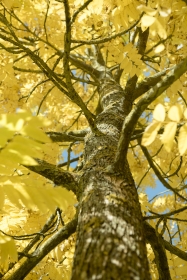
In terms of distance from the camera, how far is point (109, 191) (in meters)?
1.64

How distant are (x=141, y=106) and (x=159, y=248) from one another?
840 mm

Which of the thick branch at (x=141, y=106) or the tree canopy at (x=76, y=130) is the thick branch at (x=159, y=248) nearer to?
the tree canopy at (x=76, y=130)

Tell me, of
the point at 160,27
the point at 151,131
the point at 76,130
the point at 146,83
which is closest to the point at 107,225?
the point at 151,131

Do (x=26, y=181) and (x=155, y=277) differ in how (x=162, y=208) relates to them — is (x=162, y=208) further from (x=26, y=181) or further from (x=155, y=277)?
(x=26, y=181)

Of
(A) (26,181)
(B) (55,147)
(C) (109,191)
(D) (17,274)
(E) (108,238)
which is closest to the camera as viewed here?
(E) (108,238)

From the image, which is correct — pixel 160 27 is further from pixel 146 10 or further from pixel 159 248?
pixel 159 248

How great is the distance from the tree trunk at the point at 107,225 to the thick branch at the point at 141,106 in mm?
111

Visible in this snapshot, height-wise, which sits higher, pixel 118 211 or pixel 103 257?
pixel 118 211

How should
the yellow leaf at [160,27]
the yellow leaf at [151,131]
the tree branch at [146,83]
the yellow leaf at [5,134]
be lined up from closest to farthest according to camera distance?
1. the yellow leaf at [5,134]
2. the yellow leaf at [151,131]
3. the yellow leaf at [160,27]
4. the tree branch at [146,83]

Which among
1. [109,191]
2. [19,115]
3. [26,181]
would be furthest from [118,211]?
[19,115]

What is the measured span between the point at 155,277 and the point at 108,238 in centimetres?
205

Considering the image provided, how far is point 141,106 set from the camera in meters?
1.56

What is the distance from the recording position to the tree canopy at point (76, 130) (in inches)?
53.0

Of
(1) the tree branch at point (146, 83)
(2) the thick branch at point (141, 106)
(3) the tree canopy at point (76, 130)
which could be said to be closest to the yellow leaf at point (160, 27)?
(3) the tree canopy at point (76, 130)
